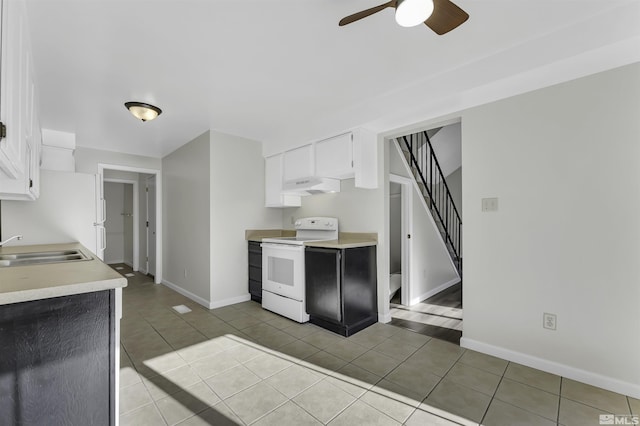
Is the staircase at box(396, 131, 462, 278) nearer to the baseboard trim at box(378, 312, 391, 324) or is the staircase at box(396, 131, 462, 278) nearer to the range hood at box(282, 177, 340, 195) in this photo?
the range hood at box(282, 177, 340, 195)

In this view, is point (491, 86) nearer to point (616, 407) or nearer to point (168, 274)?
point (616, 407)

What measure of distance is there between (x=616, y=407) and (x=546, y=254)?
983 millimetres

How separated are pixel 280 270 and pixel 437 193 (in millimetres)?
3560

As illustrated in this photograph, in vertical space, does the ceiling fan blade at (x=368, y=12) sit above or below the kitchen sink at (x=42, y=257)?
above

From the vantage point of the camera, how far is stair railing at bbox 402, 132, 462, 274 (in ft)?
16.1

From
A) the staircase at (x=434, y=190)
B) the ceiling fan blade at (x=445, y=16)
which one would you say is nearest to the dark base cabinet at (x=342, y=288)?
the staircase at (x=434, y=190)

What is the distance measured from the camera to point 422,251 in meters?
4.16

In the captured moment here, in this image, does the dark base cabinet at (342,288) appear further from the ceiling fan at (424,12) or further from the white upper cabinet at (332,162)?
the ceiling fan at (424,12)

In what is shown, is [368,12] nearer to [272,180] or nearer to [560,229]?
[560,229]

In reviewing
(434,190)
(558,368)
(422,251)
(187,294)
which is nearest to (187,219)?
(187,294)

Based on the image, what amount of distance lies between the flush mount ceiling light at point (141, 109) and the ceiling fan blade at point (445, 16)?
108 inches

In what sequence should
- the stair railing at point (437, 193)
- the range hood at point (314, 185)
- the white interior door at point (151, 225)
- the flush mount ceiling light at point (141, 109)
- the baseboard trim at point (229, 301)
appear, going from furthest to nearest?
the white interior door at point (151, 225) → the stair railing at point (437, 193) → the baseboard trim at point (229, 301) → the range hood at point (314, 185) → the flush mount ceiling light at point (141, 109)

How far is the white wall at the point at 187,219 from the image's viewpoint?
3.91 metres

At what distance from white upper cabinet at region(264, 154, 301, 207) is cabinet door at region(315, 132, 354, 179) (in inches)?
30.2
